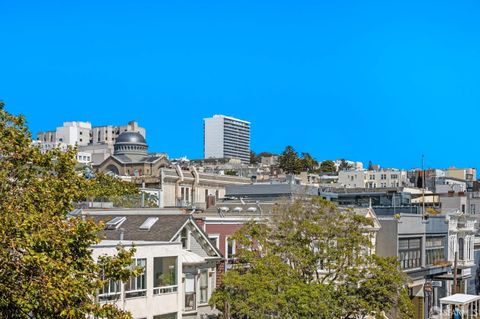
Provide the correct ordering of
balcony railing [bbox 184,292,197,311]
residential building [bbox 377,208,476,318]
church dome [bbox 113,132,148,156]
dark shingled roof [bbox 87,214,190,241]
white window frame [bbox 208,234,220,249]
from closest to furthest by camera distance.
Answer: dark shingled roof [bbox 87,214,190,241], balcony railing [bbox 184,292,197,311], white window frame [bbox 208,234,220,249], residential building [bbox 377,208,476,318], church dome [bbox 113,132,148,156]

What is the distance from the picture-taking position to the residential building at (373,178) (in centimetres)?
16388

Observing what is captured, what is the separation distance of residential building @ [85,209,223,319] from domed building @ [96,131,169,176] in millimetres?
65674

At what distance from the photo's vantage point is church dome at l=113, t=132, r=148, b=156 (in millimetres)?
129250

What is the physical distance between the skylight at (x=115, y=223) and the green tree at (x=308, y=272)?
6.27 m

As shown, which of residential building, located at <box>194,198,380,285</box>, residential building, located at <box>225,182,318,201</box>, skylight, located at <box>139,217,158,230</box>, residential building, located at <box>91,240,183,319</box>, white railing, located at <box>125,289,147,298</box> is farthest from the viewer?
residential building, located at <box>225,182,318,201</box>

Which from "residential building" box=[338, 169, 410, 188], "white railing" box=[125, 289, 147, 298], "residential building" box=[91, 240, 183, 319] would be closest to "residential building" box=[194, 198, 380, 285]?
"residential building" box=[91, 240, 183, 319]

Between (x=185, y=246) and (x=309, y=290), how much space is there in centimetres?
715

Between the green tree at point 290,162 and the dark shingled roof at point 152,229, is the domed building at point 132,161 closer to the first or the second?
the green tree at point 290,162

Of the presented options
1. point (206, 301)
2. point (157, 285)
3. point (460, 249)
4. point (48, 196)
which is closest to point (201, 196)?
point (460, 249)

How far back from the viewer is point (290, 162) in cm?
17050

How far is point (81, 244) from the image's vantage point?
74.6 ft

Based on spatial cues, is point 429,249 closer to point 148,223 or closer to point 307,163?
point 148,223

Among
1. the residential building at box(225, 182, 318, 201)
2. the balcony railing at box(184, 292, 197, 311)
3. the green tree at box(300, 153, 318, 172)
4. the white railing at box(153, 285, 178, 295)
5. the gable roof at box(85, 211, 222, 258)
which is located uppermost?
the green tree at box(300, 153, 318, 172)

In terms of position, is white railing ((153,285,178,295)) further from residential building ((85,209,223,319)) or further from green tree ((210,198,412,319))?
green tree ((210,198,412,319))
